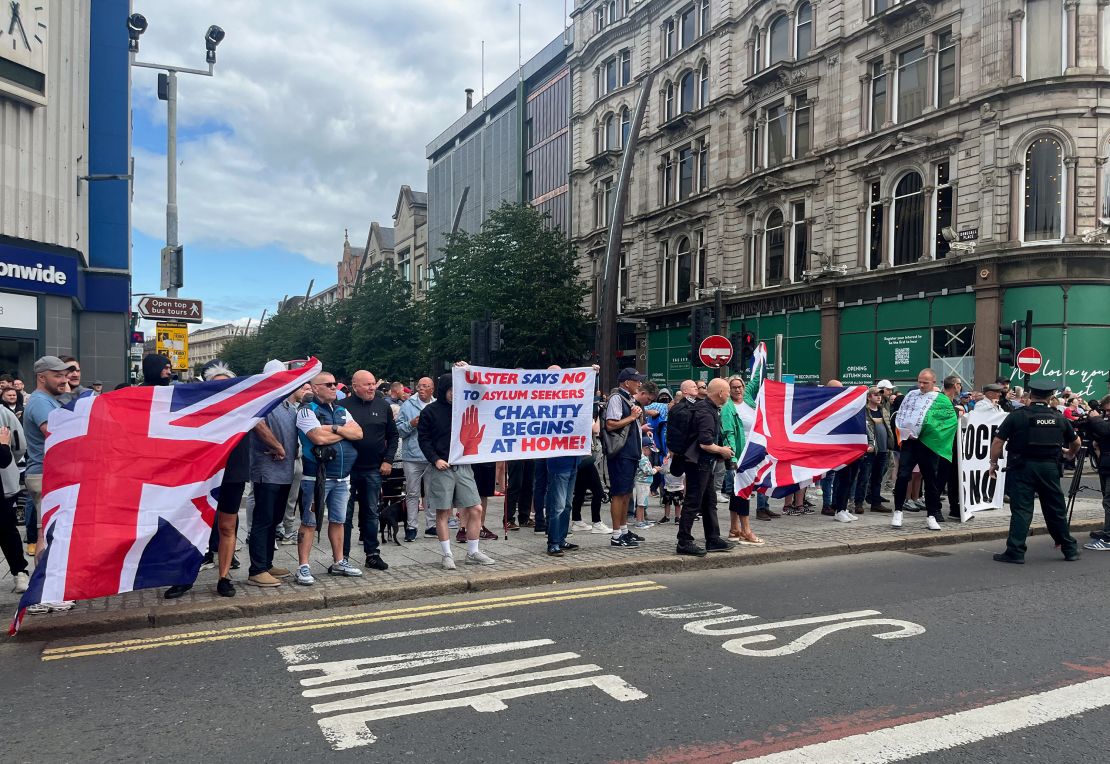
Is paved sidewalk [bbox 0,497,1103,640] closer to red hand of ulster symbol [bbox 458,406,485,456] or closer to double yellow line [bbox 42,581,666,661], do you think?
double yellow line [bbox 42,581,666,661]

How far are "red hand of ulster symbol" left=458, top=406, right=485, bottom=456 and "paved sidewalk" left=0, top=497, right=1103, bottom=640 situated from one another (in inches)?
43.2

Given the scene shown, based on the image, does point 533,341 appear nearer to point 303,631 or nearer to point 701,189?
point 701,189

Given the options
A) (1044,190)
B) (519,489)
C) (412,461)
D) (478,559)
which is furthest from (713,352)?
(478,559)

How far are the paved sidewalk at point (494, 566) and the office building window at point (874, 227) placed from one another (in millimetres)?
17421

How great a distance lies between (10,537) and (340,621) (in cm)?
274

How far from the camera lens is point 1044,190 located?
75.3ft

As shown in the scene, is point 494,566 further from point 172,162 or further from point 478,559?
point 172,162

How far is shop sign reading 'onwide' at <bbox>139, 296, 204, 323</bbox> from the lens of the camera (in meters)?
14.1

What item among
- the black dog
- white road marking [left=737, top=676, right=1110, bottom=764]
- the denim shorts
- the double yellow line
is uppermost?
the denim shorts

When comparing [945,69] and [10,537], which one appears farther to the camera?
[945,69]

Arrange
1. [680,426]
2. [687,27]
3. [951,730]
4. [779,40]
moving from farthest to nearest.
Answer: [687,27] → [779,40] → [680,426] → [951,730]

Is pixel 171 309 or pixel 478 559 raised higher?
pixel 171 309

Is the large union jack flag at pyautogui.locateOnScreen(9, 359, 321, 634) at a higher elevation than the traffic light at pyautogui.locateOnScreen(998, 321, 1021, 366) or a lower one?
lower

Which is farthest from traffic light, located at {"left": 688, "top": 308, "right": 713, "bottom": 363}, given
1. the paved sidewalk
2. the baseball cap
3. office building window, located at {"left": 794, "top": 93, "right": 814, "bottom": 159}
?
A: office building window, located at {"left": 794, "top": 93, "right": 814, "bottom": 159}
